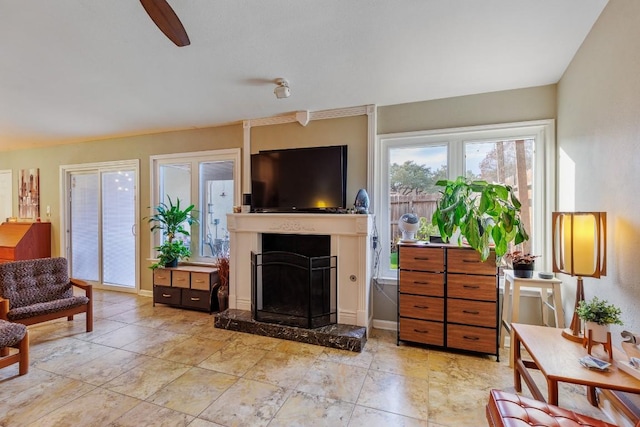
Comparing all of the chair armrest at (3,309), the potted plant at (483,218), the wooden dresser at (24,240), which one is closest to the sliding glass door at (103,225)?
the wooden dresser at (24,240)

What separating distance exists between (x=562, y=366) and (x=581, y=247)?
0.73 meters

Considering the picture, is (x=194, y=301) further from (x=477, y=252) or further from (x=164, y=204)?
(x=477, y=252)

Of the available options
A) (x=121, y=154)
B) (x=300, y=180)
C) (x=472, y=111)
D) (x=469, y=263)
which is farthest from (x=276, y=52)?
(x=121, y=154)

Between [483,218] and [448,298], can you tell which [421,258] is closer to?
[448,298]

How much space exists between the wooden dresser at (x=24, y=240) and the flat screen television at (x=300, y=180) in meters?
4.34

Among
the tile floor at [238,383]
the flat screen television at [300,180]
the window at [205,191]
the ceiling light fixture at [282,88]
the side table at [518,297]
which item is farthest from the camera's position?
the window at [205,191]

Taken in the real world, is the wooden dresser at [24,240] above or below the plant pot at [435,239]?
below

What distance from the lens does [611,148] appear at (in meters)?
1.83

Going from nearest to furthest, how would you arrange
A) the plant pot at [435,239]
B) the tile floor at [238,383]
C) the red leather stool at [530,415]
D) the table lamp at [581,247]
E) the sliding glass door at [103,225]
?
the red leather stool at [530,415], the table lamp at [581,247], the tile floor at [238,383], the plant pot at [435,239], the sliding glass door at [103,225]

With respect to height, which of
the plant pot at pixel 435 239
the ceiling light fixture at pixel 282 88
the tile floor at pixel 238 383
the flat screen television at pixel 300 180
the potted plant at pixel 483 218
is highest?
the ceiling light fixture at pixel 282 88

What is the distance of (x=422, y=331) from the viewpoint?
280 centimetres

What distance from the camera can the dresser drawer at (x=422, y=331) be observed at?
9.02 feet

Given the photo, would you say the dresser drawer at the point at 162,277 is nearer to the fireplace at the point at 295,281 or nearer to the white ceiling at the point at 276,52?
the fireplace at the point at 295,281

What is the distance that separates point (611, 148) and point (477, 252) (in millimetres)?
1182
